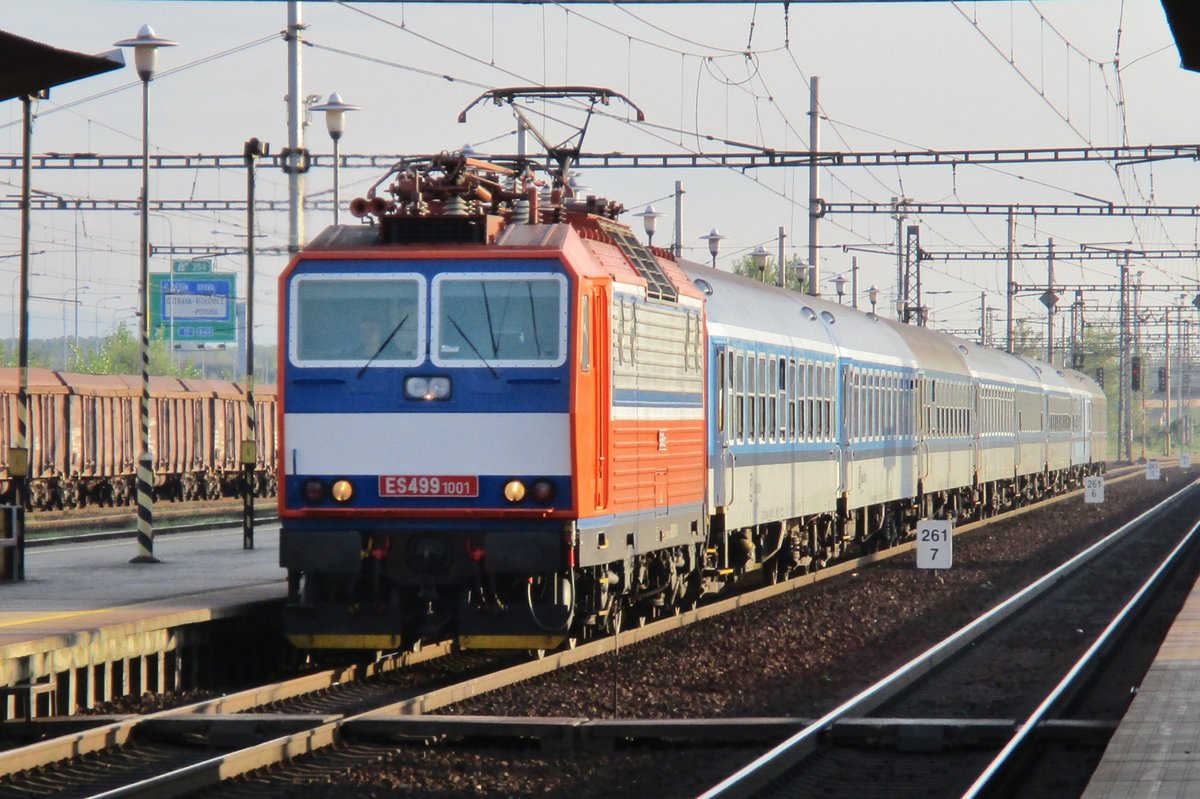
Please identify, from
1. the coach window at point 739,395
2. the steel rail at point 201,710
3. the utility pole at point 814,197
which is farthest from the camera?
the utility pole at point 814,197

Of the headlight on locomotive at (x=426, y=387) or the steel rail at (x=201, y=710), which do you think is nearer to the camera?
the steel rail at (x=201, y=710)

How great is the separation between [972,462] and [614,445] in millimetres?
25146

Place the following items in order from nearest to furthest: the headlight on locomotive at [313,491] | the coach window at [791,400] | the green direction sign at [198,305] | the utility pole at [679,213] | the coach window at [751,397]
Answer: the headlight on locomotive at [313,491], the coach window at [751,397], the coach window at [791,400], the utility pole at [679,213], the green direction sign at [198,305]

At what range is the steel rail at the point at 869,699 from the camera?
374 inches

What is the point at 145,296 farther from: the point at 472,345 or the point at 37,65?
the point at 37,65

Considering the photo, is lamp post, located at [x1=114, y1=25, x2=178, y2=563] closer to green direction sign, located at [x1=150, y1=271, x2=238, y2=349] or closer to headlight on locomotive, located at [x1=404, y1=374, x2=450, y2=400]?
headlight on locomotive, located at [x1=404, y1=374, x2=450, y2=400]

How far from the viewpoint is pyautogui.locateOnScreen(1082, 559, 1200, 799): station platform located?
8.85m

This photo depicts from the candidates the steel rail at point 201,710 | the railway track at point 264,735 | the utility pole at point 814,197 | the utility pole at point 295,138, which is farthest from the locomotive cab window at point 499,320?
the utility pole at point 814,197

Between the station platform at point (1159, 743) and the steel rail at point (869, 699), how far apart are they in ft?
5.52

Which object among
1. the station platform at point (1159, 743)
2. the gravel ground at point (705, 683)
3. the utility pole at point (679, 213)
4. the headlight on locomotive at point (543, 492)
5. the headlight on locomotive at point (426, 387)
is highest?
the utility pole at point (679, 213)

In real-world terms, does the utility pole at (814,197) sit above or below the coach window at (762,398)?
above

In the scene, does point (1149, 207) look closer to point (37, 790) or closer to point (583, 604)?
point (583, 604)

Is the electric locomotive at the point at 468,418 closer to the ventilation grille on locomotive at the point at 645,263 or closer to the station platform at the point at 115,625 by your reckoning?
the ventilation grille on locomotive at the point at 645,263

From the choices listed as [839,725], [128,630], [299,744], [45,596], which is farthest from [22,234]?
[839,725]
